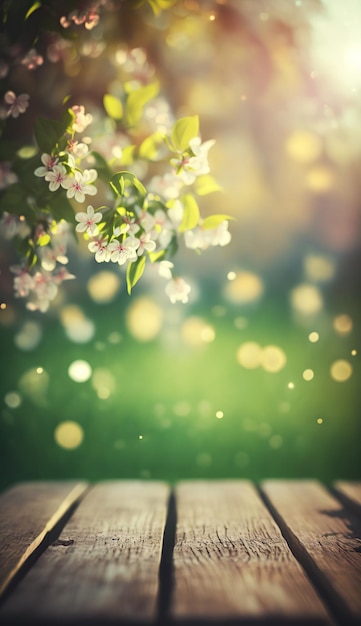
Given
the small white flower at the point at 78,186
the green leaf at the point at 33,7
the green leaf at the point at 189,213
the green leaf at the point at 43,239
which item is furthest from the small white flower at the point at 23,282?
the green leaf at the point at 33,7

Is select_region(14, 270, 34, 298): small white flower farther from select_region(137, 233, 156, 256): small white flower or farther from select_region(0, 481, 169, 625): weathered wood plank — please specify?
select_region(0, 481, 169, 625): weathered wood plank

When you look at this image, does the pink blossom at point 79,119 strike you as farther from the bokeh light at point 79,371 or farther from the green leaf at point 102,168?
the bokeh light at point 79,371

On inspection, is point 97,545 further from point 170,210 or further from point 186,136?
point 186,136

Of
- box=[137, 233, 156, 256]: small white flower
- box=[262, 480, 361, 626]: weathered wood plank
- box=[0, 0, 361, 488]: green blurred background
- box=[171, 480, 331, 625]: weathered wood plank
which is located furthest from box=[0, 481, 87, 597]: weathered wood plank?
box=[137, 233, 156, 256]: small white flower

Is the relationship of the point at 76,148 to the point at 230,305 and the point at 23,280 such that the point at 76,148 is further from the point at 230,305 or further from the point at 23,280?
the point at 230,305

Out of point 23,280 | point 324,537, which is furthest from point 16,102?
point 324,537

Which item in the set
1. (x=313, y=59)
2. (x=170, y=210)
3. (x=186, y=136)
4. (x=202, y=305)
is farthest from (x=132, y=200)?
(x=313, y=59)
